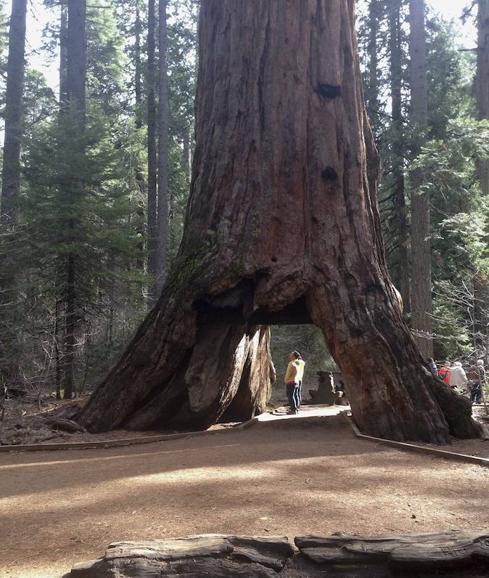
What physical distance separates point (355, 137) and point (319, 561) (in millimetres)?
8152

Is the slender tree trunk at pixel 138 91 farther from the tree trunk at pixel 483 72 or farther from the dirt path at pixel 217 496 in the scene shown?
the dirt path at pixel 217 496

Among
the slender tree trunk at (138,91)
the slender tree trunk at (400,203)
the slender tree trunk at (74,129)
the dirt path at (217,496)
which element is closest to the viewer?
the dirt path at (217,496)

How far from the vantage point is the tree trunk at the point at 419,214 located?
57.7ft

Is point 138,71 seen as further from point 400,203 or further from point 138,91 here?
point 400,203

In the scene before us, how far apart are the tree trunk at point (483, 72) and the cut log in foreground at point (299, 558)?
2117 cm

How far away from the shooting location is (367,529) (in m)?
4.00

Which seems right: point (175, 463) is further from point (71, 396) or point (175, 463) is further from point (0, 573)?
point (71, 396)

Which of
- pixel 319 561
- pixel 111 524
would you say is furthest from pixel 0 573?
pixel 319 561

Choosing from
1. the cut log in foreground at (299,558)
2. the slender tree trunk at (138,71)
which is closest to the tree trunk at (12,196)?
the slender tree trunk at (138,71)

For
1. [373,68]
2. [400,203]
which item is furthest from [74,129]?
[373,68]

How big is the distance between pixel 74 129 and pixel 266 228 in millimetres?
8349

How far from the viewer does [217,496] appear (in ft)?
16.1

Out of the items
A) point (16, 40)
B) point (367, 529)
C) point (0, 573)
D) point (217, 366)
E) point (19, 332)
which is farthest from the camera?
point (16, 40)

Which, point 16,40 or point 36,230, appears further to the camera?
point 16,40
